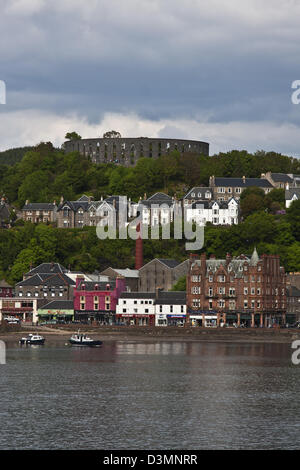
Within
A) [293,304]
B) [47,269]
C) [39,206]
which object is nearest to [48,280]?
[47,269]

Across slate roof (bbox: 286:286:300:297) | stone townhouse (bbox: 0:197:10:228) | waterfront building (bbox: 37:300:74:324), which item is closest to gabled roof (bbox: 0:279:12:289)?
waterfront building (bbox: 37:300:74:324)

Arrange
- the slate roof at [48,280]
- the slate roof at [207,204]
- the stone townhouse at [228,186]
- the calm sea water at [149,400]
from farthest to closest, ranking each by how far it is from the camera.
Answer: the stone townhouse at [228,186]
the slate roof at [207,204]
the slate roof at [48,280]
the calm sea water at [149,400]

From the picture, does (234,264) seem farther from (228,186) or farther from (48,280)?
(228,186)

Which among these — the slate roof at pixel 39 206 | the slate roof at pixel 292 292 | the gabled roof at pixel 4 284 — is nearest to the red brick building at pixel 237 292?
the slate roof at pixel 292 292

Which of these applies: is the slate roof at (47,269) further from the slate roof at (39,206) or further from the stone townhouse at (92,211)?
the slate roof at (39,206)

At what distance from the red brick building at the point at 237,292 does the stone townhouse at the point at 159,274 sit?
10.7 meters

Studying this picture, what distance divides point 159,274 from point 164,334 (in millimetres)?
20263

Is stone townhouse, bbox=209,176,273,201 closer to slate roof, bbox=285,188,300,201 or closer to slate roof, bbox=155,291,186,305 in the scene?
slate roof, bbox=285,188,300,201

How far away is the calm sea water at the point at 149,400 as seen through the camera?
2350 inches

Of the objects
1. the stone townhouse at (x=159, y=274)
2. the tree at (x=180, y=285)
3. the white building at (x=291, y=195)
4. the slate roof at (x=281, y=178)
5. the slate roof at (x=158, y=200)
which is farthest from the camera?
the slate roof at (x=281, y=178)

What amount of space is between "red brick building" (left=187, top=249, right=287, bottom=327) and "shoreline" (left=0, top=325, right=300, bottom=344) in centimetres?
622

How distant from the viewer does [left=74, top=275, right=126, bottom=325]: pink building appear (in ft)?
465

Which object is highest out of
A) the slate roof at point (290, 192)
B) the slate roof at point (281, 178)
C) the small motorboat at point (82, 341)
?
the slate roof at point (281, 178)
